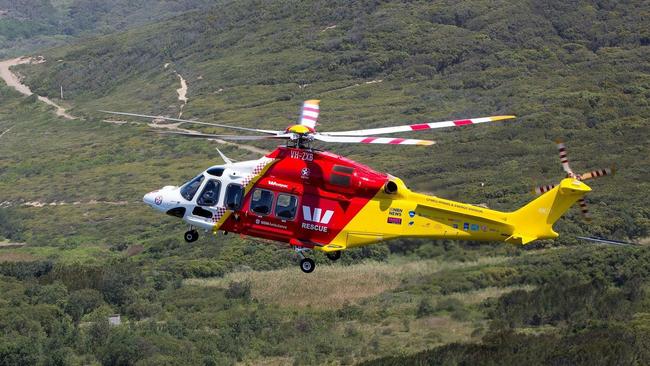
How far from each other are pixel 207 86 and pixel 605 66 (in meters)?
65.9

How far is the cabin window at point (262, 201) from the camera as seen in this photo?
116 ft

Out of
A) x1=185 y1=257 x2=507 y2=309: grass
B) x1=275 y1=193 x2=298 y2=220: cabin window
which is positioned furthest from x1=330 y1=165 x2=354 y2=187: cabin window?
x1=185 y1=257 x2=507 y2=309: grass

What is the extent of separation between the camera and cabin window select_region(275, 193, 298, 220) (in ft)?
115

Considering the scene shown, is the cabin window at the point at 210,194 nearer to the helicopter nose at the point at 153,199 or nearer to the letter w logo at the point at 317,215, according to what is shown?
the helicopter nose at the point at 153,199

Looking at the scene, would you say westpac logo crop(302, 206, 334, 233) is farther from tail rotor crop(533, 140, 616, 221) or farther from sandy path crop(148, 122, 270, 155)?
sandy path crop(148, 122, 270, 155)

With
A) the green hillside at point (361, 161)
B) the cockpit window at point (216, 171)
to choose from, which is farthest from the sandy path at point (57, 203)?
the cockpit window at point (216, 171)

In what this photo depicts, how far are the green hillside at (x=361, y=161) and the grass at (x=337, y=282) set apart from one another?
14 centimetres

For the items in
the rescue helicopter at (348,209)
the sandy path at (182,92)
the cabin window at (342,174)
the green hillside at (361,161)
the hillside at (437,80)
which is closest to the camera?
the cabin window at (342,174)

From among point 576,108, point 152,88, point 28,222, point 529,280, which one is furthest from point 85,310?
point 152,88

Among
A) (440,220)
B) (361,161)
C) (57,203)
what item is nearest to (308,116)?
(440,220)

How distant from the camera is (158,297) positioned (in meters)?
67.4

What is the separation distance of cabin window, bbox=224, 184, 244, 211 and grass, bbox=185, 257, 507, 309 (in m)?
15.0

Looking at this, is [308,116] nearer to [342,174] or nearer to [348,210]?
[342,174]

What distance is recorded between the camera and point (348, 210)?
35.0m
